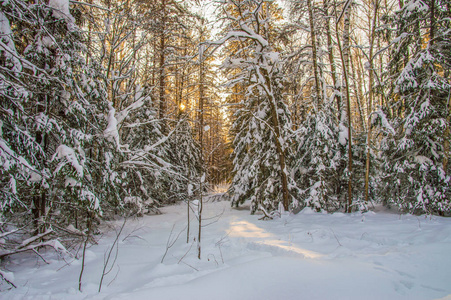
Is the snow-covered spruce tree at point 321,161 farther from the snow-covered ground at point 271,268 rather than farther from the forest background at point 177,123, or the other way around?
the snow-covered ground at point 271,268

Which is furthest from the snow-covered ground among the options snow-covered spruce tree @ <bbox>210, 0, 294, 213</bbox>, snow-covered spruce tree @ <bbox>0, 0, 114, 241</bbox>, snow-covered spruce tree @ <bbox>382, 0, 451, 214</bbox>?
snow-covered spruce tree @ <bbox>210, 0, 294, 213</bbox>

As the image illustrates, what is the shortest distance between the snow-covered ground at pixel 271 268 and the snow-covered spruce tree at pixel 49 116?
1.16 meters

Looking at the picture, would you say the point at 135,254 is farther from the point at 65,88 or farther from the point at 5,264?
the point at 65,88

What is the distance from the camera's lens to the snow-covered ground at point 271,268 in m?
2.53

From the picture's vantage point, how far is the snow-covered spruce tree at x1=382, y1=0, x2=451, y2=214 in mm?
6355

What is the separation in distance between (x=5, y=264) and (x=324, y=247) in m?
5.93

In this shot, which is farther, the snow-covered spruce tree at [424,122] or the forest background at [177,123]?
the snow-covered spruce tree at [424,122]

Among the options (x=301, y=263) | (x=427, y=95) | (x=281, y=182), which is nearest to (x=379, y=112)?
(x=427, y=95)

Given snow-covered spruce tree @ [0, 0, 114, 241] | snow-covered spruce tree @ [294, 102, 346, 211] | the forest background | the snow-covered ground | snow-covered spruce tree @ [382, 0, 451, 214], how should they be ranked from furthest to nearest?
snow-covered spruce tree @ [294, 102, 346, 211]
snow-covered spruce tree @ [382, 0, 451, 214]
the forest background
snow-covered spruce tree @ [0, 0, 114, 241]
the snow-covered ground

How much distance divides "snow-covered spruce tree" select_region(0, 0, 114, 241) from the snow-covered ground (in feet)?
3.81

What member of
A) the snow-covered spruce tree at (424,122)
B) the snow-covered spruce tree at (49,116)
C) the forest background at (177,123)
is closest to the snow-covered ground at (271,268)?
the forest background at (177,123)

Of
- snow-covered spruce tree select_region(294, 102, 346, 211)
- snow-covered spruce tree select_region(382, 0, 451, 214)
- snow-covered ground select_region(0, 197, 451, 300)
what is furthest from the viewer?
snow-covered spruce tree select_region(294, 102, 346, 211)

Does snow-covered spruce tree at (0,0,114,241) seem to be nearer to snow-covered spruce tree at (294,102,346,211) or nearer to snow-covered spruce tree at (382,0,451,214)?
snow-covered spruce tree at (294,102,346,211)

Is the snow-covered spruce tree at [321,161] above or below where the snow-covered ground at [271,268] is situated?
above
